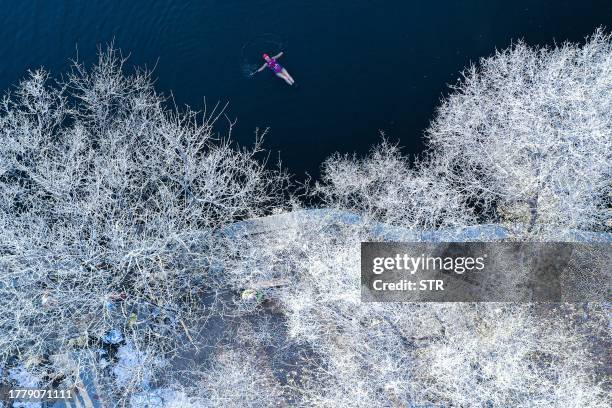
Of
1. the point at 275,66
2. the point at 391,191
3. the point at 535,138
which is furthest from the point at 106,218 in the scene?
the point at 535,138

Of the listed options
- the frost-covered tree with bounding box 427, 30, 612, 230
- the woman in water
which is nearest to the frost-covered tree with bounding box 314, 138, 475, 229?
the frost-covered tree with bounding box 427, 30, 612, 230

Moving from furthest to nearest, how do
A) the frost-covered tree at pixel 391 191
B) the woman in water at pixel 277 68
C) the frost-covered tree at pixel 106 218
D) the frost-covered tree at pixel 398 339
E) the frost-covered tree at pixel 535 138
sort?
1. the woman in water at pixel 277 68
2. the frost-covered tree at pixel 391 191
3. the frost-covered tree at pixel 535 138
4. the frost-covered tree at pixel 106 218
5. the frost-covered tree at pixel 398 339

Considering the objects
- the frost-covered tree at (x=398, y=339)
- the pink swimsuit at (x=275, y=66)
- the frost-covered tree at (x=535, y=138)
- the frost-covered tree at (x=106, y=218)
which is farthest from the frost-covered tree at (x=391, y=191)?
the pink swimsuit at (x=275, y=66)

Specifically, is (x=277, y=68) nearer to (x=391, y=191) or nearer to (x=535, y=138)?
(x=391, y=191)

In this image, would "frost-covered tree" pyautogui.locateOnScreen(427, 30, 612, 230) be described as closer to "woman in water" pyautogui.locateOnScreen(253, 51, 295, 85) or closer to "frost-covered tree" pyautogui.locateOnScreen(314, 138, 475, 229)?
"frost-covered tree" pyautogui.locateOnScreen(314, 138, 475, 229)

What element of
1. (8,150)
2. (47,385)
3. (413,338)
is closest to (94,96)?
(8,150)

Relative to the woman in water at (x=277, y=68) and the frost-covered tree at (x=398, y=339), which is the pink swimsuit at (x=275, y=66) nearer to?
the woman in water at (x=277, y=68)

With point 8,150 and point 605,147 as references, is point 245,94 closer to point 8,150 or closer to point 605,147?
point 8,150

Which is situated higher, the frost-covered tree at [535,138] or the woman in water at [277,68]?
the woman in water at [277,68]
